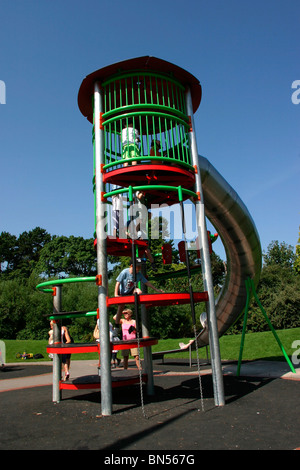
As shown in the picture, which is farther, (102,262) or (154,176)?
(154,176)

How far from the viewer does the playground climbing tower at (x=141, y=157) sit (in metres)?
6.36

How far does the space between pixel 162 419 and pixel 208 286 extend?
249 cm

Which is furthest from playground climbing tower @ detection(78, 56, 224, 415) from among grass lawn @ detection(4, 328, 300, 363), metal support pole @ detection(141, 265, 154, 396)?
grass lawn @ detection(4, 328, 300, 363)

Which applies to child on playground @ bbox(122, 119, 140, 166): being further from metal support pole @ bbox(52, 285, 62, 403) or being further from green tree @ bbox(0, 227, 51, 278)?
green tree @ bbox(0, 227, 51, 278)

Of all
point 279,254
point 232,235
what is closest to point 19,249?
point 279,254

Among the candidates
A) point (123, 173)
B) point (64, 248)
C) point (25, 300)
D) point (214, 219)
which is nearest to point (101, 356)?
point (123, 173)

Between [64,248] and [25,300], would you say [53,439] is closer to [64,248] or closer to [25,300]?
[25,300]

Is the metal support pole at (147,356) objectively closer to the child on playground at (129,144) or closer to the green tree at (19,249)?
the child on playground at (129,144)

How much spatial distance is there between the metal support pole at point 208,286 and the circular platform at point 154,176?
0.40m

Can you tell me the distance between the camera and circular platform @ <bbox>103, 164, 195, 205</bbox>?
22.0 ft

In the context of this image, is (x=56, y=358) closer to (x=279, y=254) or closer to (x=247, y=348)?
(x=247, y=348)

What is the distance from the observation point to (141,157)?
6.64 m

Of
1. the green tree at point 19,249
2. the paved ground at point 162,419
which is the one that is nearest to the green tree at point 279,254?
the green tree at point 19,249
